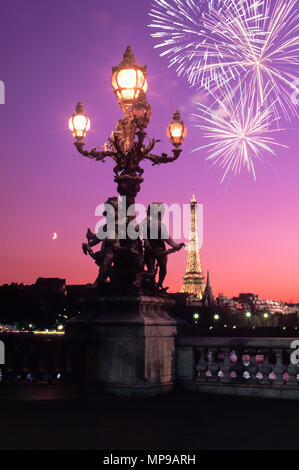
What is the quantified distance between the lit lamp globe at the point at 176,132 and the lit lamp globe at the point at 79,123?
2.04m

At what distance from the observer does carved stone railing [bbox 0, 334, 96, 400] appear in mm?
11391

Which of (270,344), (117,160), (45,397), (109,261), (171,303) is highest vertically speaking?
(117,160)

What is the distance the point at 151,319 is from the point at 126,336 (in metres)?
0.63

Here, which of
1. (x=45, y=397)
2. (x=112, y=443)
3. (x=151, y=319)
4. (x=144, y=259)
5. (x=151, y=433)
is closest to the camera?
(x=112, y=443)

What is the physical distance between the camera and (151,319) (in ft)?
40.1

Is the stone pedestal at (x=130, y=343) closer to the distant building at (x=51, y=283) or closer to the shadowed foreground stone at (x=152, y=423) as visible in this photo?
the shadowed foreground stone at (x=152, y=423)

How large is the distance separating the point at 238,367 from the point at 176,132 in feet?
18.8

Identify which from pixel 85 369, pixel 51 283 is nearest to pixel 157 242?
pixel 85 369

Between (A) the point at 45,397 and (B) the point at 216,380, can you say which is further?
(B) the point at 216,380

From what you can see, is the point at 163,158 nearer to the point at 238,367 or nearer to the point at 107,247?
the point at 107,247

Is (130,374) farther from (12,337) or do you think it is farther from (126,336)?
(12,337)

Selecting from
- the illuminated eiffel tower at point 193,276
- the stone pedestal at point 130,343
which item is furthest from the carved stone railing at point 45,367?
the illuminated eiffel tower at point 193,276

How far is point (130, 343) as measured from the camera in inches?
476

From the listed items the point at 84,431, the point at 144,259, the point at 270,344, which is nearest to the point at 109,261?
the point at 144,259
